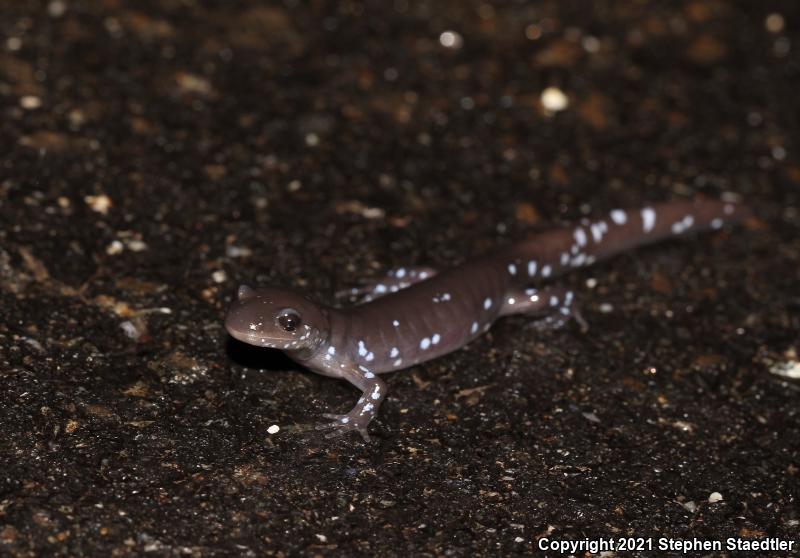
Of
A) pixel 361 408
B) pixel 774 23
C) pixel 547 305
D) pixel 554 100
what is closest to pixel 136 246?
pixel 361 408

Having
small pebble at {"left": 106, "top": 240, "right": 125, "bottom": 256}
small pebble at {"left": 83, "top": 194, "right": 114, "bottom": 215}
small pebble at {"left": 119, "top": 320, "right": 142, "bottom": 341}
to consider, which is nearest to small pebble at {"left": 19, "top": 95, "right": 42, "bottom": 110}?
small pebble at {"left": 83, "top": 194, "right": 114, "bottom": 215}

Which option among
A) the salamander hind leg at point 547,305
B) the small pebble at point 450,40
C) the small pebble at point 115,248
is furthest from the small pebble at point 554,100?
the small pebble at point 115,248

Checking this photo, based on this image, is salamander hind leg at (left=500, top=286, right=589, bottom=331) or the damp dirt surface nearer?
the damp dirt surface

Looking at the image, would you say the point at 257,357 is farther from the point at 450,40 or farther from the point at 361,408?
the point at 450,40

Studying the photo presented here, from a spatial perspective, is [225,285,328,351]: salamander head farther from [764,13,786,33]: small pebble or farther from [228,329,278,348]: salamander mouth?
[764,13,786,33]: small pebble

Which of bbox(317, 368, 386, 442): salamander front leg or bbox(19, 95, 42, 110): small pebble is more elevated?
bbox(19, 95, 42, 110): small pebble

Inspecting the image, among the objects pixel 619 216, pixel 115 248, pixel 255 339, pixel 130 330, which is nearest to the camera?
pixel 255 339

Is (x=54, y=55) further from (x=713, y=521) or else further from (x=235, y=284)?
(x=713, y=521)

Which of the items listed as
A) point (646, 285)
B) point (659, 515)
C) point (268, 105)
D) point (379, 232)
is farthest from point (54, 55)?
point (659, 515)
